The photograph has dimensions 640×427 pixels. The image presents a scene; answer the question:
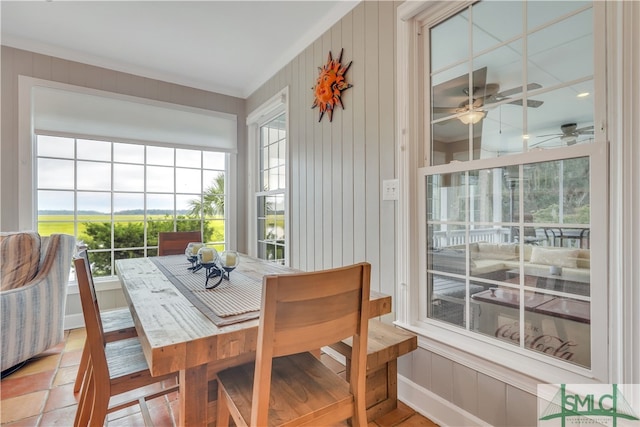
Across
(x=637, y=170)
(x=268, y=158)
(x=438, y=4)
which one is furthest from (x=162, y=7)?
(x=637, y=170)

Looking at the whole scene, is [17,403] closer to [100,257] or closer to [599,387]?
[100,257]

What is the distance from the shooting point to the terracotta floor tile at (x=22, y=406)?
164 cm

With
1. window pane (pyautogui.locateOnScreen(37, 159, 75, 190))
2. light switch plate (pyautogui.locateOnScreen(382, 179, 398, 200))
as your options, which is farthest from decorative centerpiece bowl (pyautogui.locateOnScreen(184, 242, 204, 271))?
window pane (pyautogui.locateOnScreen(37, 159, 75, 190))

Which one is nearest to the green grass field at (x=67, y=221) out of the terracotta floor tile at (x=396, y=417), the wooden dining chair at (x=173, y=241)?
the wooden dining chair at (x=173, y=241)

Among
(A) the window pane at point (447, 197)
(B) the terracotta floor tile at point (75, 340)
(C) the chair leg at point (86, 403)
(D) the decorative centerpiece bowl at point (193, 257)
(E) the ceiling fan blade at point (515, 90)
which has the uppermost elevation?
(E) the ceiling fan blade at point (515, 90)

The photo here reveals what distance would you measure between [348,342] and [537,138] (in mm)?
1277

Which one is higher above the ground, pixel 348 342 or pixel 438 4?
pixel 438 4

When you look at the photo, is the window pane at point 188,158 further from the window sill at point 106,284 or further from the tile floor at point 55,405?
the tile floor at point 55,405

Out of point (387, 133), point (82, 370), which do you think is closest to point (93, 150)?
point (82, 370)

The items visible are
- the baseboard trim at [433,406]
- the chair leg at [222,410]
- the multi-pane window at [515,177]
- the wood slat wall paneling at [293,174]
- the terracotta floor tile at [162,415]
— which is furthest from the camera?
the wood slat wall paneling at [293,174]

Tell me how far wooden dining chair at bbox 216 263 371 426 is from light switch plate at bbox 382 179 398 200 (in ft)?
3.18

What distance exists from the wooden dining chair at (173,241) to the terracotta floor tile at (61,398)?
108 cm

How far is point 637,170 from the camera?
1017 millimetres

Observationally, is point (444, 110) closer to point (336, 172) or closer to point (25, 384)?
point (336, 172)
